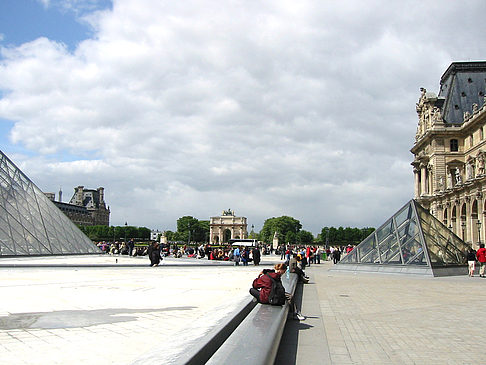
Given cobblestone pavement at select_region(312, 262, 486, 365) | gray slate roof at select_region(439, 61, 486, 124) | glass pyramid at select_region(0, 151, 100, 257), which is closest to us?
cobblestone pavement at select_region(312, 262, 486, 365)

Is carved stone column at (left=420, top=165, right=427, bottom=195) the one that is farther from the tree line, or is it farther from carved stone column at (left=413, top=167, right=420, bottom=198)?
the tree line

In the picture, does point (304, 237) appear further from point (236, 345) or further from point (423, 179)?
point (236, 345)

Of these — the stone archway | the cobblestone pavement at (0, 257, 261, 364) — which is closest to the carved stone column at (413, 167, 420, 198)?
the cobblestone pavement at (0, 257, 261, 364)

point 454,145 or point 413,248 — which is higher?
point 454,145

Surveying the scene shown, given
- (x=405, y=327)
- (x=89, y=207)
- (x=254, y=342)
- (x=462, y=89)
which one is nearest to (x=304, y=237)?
(x=89, y=207)

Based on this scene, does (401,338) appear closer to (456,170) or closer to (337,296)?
(337,296)

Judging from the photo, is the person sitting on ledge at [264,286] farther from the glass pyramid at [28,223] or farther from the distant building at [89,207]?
the distant building at [89,207]

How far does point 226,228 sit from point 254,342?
473 feet

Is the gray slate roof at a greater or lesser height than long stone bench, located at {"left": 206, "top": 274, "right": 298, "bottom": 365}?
greater

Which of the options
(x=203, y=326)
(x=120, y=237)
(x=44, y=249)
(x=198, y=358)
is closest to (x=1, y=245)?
(x=44, y=249)

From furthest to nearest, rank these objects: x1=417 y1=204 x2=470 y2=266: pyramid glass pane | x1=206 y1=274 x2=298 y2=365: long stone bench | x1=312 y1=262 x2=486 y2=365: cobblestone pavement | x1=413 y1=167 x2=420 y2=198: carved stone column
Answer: x1=413 y1=167 x2=420 y2=198: carved stone column
x1=417 y1=204 x2=470 y2=266: pyramid glass pane
x1=312 y1=262 x2=486 y2=365: cobblestone pavement
x1=206 y1=274 x2=298 y2=365: long stone bench

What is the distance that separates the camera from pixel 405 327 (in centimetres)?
777

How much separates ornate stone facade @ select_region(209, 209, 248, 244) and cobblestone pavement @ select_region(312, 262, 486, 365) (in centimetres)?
13490

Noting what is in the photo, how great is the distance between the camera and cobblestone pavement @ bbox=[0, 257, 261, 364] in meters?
5.29
